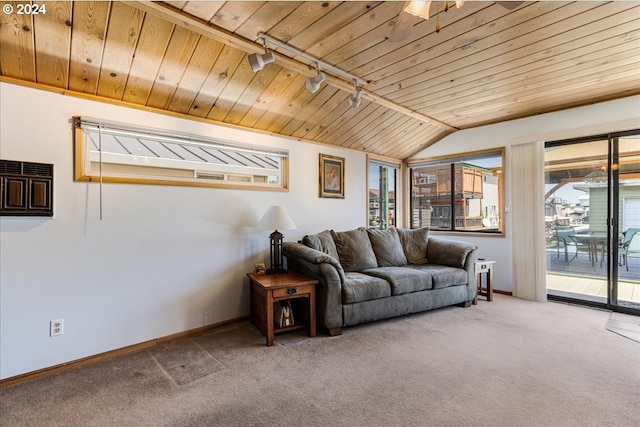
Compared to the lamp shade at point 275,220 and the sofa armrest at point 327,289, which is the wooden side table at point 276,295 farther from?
the lamp shade at point 275,220

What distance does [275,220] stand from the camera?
3.15 m

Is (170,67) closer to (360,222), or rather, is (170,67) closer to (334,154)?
(334,154)

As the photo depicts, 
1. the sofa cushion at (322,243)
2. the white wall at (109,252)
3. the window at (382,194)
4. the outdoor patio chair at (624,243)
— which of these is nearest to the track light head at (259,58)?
the white wall at (109,252)

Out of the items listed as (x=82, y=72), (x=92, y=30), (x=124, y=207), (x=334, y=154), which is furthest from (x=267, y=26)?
(x=334, y=154)

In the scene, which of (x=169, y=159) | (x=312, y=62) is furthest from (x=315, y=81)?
(x=169, y=159)

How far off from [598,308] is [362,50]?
406cm

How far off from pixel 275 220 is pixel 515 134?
11.7 feet

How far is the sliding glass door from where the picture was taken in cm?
343

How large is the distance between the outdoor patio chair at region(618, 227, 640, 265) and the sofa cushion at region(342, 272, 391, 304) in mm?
2809

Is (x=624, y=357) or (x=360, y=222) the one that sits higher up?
(x=360, y=222)

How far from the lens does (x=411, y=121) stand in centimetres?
423

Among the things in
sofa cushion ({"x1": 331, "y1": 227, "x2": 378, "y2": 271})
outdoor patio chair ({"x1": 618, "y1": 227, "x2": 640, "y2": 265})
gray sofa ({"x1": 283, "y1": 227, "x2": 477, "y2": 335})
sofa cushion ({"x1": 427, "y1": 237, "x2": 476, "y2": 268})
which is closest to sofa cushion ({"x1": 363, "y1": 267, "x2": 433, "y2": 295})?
gray sofa ({"x1": 283, "y1": 227, "x2": 477, "y2": 335})

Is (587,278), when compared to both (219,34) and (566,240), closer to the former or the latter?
(566,240)

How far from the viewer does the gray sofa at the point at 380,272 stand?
2.91 m
